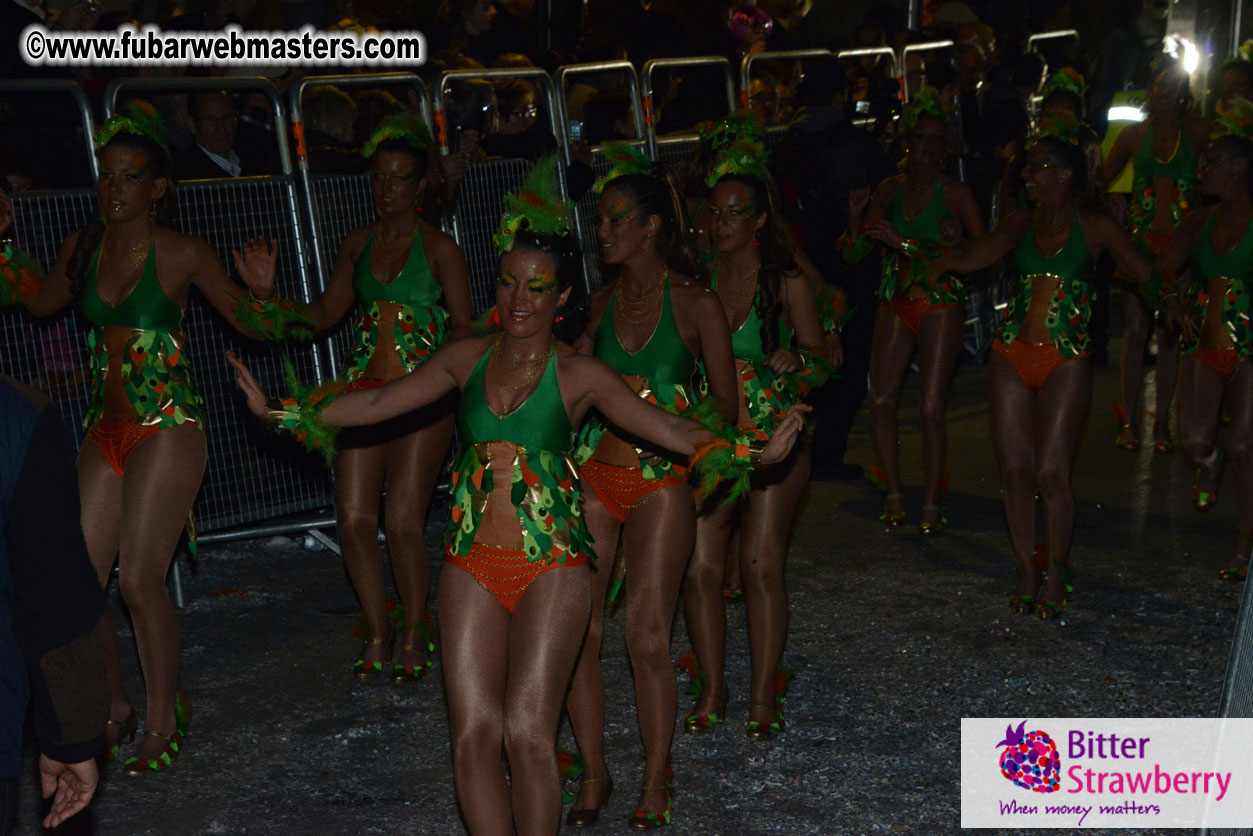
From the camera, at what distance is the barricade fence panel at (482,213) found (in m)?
8.38

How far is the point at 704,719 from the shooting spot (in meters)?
5.66

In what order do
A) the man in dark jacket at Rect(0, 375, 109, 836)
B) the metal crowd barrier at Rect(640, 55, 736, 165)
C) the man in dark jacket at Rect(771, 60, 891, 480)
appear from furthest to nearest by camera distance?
the metal crowd barrier at Rect(640, 55, 736, 165)
the man in dark jacket at Rect(771, 60, 891, 480)
the man in dark jacket at Rect(0, 375, 109, 836)

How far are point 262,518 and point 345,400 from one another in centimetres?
354

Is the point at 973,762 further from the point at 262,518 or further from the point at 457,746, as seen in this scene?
the point at 262,518

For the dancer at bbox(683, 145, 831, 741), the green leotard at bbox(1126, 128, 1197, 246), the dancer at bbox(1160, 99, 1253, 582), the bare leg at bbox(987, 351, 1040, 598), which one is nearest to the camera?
the dancer at bbox(683, 145, 831, 741)

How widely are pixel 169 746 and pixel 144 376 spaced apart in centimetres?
137

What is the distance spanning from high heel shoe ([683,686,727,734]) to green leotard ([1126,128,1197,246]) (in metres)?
5.67

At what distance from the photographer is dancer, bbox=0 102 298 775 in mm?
5238

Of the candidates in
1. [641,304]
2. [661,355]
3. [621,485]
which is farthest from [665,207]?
[621,485]

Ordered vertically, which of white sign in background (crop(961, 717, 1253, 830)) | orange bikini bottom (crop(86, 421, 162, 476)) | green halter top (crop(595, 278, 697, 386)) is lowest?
white sign in background (crop(961, 717, 1253, 830))

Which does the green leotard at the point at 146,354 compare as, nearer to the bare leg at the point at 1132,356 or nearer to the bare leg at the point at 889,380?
the bare leg at the point at 889,380

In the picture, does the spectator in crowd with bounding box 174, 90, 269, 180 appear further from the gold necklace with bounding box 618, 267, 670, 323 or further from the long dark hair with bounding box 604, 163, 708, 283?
the gold necklace with bounding box 618, 267, 670, 323

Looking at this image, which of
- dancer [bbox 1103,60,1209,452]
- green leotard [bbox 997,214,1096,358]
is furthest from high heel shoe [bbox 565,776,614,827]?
dancer [bbox 1103,60,1209,452]

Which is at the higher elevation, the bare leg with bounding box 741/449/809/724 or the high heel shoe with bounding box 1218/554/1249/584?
the bare leg with bounding box 741/449/809/724
